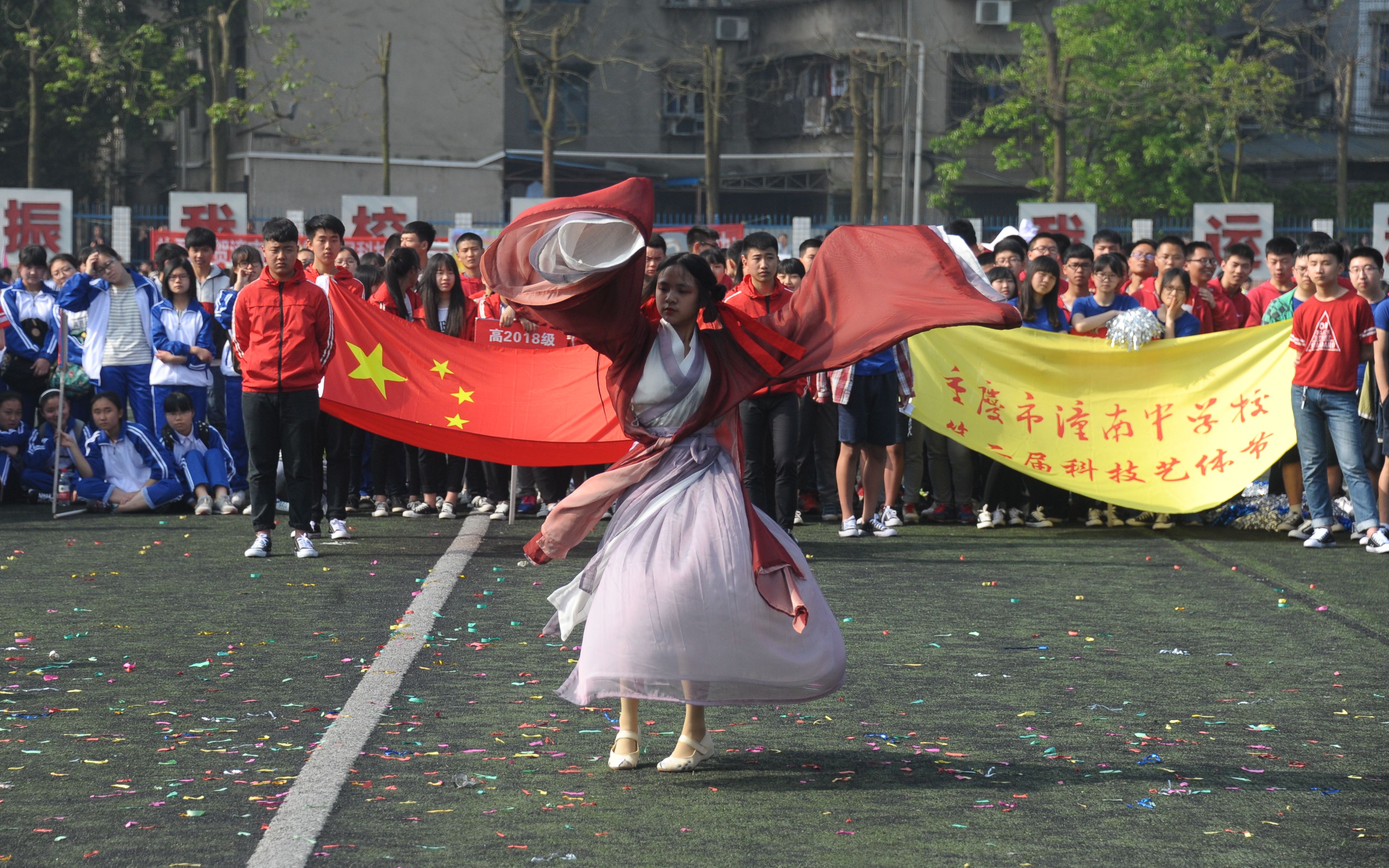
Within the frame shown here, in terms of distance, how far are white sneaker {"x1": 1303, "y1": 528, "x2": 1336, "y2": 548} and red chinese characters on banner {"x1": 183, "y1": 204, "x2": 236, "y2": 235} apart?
14.1m

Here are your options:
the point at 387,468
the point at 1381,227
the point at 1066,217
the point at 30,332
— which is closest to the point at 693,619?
the point at 387,468

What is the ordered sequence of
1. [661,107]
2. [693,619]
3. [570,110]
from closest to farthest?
[693,619]
[570,110]
[661,107]

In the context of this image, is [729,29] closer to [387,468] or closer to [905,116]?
[905,116]

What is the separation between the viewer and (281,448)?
9.55m

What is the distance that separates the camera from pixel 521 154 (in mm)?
37406

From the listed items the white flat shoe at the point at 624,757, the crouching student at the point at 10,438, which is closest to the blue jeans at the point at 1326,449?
the white flat shoe at the point at 624,757

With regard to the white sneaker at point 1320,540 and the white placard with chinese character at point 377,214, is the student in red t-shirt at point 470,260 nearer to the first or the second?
the white sneaker at point 1320,540

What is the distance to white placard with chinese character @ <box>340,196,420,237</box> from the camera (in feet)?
69.9

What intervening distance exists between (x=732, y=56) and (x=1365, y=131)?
15482 mm

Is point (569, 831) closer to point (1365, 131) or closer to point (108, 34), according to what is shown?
point (108, 34)

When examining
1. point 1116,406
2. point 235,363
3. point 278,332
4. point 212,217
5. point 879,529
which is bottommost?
point 879,529

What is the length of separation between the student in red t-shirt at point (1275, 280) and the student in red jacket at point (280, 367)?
665 cm

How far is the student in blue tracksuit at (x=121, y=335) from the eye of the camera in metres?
11.7

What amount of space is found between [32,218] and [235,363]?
1033 centimetres
